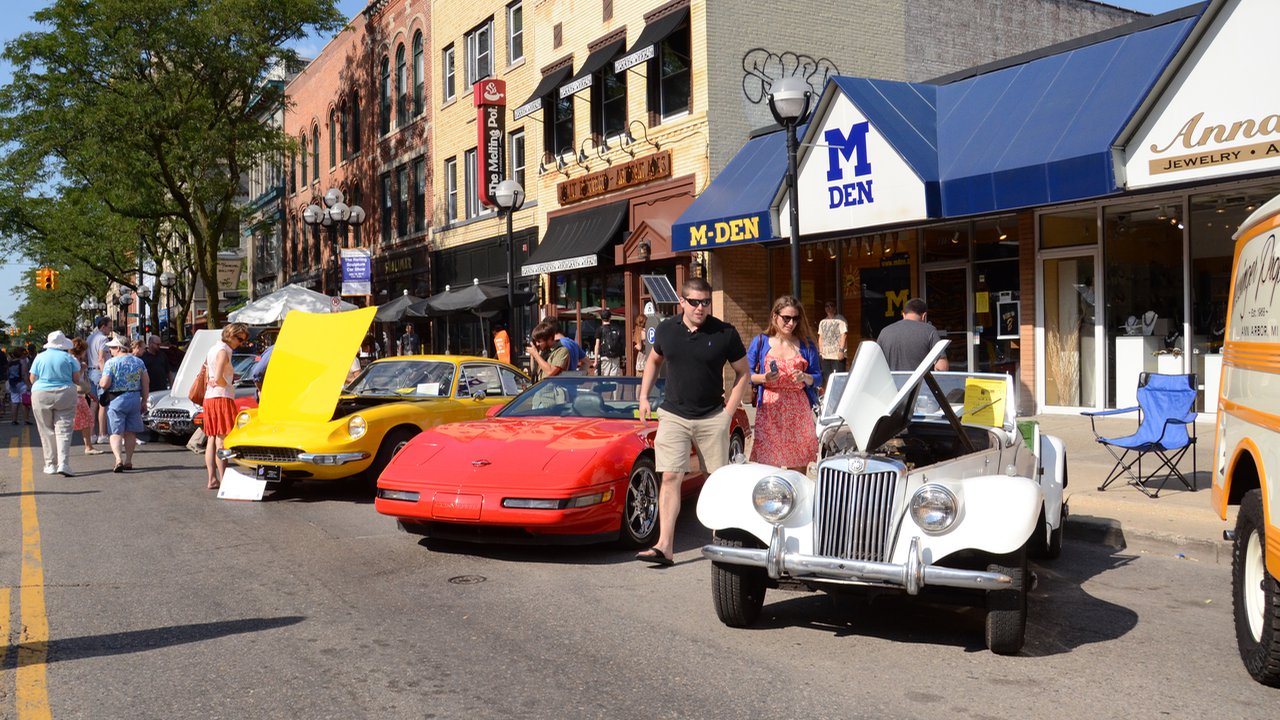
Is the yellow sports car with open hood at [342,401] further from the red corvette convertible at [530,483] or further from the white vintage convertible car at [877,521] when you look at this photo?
the white vintage convertible car at [877,521]

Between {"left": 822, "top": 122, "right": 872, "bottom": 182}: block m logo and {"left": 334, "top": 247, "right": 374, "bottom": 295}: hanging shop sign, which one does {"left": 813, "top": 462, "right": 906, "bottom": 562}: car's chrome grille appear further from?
{"left": 334, "top": 247, "right": 374, "bottom": 295}: hanging shop sign

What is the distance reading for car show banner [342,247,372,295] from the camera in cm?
2064

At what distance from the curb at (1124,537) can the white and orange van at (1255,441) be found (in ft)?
6.74

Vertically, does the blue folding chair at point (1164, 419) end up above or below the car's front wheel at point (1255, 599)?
above

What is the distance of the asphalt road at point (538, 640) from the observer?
4.41 meters

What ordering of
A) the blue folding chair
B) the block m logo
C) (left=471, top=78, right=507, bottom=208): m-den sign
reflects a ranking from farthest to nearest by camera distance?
(left=471, top=78, right=507, bottom=208): m-den sign, the block m logo, the blue folding chair

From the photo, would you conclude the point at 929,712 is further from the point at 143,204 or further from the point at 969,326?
the point at 143,204

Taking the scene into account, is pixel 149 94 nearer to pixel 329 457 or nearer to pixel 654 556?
pixel 329 457

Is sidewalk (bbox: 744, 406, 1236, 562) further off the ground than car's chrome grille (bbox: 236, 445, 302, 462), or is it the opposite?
car's chrome grille (bbox: 236, 445, 302, 462)

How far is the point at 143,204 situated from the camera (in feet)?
108

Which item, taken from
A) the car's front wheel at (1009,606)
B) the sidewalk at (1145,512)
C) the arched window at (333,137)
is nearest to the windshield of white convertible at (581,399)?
the sidewalk at (1145,512)

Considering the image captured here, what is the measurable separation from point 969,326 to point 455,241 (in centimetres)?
1682

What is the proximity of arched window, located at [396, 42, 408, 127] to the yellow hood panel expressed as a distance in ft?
74.6

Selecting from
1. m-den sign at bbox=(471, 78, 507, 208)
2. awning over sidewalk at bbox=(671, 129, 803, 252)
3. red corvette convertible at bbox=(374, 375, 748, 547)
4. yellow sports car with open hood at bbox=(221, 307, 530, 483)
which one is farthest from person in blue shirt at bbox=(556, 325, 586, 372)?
m-den sign at bbox=(471, 78, 507, 208)
